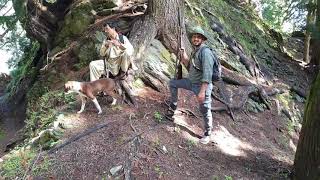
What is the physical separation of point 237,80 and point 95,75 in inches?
164

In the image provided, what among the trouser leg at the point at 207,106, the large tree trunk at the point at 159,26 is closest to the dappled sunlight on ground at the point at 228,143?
the trouser leg at the point at 207,106

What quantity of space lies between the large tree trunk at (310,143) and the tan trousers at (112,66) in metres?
3.97

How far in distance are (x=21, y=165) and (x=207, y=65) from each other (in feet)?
11.7

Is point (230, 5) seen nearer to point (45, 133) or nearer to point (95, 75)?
point (95, 75)

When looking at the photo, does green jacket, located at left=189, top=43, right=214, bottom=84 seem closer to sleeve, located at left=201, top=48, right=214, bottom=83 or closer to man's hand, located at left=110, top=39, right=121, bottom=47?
sleeve, located at left=201, top=48, right=214, bottom=83

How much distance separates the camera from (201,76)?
22.6 feet

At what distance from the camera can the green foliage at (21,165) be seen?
6242mm

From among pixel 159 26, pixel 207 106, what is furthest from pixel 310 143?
pixel 159 26

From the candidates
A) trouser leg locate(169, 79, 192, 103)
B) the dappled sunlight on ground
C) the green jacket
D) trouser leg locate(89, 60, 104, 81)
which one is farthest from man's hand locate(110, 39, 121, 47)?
the dappled sunlight on ground

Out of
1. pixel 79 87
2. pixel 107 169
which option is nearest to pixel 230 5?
pixel 79 87

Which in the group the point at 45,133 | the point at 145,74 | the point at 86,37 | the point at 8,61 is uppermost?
the point at 86,37

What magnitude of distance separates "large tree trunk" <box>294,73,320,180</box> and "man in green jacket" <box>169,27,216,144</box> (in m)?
1.66

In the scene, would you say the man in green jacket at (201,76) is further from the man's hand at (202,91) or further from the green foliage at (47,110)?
the green foliage at (47,110)

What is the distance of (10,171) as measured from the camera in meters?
6.41
